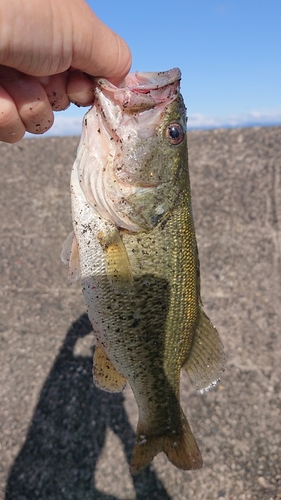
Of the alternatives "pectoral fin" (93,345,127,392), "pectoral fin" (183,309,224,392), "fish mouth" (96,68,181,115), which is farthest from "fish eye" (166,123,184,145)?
"pectoral fin" (93,345,127,392)

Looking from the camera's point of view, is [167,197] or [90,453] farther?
[90,453]

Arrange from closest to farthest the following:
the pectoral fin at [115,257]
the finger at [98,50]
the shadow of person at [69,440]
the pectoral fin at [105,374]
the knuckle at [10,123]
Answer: the finger at [98,50]
the knuckle at [10,123]
the pectoral fin at [115,257]
the pectoral fin at [105,374]
the shadow of person at [69,440]

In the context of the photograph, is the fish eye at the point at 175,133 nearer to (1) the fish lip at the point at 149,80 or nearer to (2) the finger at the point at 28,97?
(1) the fish lip at the point at 149,80

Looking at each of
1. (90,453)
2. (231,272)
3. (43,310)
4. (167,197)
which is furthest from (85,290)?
(231,272)

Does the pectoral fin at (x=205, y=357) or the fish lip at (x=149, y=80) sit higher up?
the fish lip at (x=149, y=80)

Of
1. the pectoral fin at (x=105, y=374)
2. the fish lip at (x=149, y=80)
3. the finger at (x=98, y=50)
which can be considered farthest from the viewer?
the pectoral fin at (x=105, y=374)

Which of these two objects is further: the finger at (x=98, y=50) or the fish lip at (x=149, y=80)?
the fish lip at (x=149, y=80)

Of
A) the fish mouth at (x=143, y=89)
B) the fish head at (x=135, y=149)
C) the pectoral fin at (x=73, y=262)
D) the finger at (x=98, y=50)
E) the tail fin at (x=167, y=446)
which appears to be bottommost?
the tail fin at (x=167, y=446)

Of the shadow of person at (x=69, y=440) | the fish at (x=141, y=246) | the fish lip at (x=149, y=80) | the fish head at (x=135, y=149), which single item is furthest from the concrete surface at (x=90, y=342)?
the fish lip at (x=149, y=80)

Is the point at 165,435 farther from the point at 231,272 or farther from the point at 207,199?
the point at 207,199
